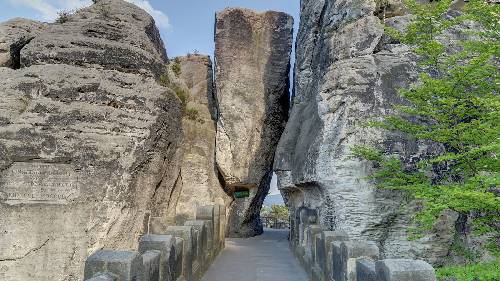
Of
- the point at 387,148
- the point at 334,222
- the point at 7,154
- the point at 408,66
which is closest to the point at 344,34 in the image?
the point at 408,66

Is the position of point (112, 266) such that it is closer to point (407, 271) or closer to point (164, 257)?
point (164, 257)

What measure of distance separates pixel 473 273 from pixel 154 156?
8.31 metres

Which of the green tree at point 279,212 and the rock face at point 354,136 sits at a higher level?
the rock face at point 354,136

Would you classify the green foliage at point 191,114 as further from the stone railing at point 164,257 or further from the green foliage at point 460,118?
the green foliage at point 460,118

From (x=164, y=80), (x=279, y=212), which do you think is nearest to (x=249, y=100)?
(x=164, y=80)

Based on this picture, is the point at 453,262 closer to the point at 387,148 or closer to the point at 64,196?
the point at 387,148

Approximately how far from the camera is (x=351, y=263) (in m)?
5.38

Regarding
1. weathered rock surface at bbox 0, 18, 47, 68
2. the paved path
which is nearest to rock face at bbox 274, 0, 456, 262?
the paved path

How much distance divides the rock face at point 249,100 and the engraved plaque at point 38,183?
9.51 metres

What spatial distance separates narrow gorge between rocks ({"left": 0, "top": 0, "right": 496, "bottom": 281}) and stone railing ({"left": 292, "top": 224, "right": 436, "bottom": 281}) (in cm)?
4

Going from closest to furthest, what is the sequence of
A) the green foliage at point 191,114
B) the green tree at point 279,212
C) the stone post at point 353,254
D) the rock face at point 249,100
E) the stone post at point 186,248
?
the stone post at point 353,254
the stone post at point 186,248
the rock face at point 249,100
the green foliage at point 191,114
the green tree at point 279,212

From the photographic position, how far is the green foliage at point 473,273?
15.6 ft

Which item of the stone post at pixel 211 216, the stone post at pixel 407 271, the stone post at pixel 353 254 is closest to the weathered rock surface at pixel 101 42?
the stone post at pixel 211 216

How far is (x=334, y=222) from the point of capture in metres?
9.99
